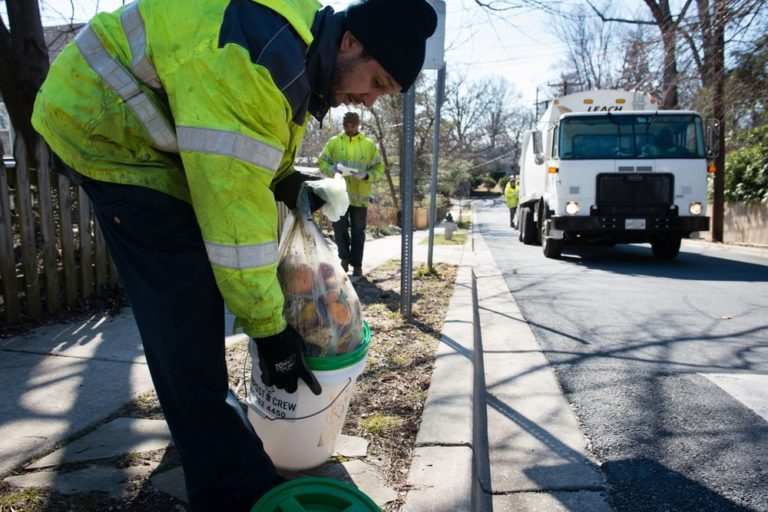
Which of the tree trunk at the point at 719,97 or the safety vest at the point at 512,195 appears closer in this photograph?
the tree trunk at the point at 719,97

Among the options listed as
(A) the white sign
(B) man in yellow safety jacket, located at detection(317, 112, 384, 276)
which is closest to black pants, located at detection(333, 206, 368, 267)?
(B) man in yellow safety jacket, located at detection(317, 112, 384, 276)

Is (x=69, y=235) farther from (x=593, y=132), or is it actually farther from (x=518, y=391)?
(x=593, y=132)

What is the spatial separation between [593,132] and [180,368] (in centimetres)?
943

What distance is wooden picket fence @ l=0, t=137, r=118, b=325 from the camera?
397cm

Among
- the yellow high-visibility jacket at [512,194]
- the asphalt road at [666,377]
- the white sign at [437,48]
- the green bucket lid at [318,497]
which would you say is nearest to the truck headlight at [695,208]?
the asphalt road at [666,377]

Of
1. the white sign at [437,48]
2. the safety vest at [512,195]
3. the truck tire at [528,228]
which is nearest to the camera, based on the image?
the white sign at [437,48]

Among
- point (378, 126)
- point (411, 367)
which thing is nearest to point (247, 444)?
point (411, 367)

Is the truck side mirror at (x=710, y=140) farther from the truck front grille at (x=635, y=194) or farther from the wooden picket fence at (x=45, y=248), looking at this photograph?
the wooden picket fence at (x=45, y=248)

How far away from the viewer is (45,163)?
429cm

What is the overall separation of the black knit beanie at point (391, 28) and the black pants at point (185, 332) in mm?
721

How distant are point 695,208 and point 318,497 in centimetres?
937

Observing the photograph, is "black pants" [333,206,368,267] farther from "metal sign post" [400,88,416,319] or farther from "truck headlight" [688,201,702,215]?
"truck headlight" [688,201,702,215]

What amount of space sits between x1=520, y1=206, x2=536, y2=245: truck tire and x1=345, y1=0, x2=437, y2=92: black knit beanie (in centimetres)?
1247

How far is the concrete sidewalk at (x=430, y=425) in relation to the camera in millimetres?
2143
